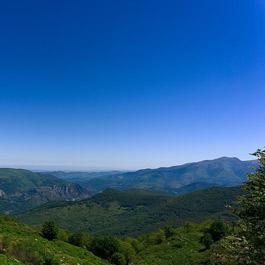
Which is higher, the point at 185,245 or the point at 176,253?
the point at 185,245

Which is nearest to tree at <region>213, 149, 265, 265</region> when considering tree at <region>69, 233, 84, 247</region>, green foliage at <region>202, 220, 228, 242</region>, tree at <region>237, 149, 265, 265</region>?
tree at <region>237, 149, 265, 265</region>

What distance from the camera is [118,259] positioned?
6450 cm

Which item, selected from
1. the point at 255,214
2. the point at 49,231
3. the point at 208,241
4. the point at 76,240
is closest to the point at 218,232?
the point at 208,241

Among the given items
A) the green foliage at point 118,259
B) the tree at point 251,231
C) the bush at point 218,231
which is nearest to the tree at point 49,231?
the green foliage at point 118,259

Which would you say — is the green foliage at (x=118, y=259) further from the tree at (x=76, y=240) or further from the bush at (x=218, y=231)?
the bush at (x=218, y=231)

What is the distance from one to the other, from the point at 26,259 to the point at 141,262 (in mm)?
31084

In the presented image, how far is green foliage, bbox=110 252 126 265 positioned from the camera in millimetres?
64319

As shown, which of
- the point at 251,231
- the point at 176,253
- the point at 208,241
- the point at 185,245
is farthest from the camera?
the point at 185,245

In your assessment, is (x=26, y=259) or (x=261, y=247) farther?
(x=26, y=259)

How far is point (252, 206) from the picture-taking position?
77.8 ft

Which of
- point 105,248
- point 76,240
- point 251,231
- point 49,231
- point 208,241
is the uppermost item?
point 251,231

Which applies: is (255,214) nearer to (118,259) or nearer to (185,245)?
(118,259)

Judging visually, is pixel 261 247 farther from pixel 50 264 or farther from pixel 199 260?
pixel 199 260

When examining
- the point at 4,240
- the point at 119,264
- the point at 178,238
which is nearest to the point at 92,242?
the point at 119,264
